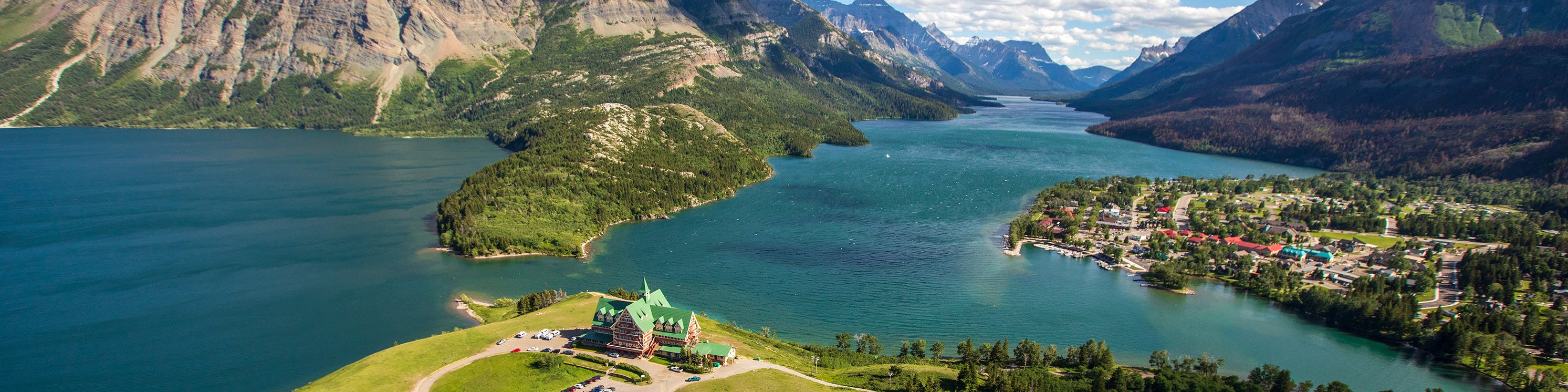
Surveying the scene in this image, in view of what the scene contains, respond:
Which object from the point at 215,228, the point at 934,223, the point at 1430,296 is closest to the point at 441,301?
the point at 215,228

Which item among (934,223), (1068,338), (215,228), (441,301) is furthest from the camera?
(934,223)

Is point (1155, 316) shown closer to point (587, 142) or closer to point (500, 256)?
point (500, 256)

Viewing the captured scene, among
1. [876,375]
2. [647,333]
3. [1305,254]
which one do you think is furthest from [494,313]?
[1305,254]

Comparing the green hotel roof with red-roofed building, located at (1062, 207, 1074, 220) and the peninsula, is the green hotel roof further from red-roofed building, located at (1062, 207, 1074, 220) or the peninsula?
red-roofed building, located at (1062, 207, 1074, 220)

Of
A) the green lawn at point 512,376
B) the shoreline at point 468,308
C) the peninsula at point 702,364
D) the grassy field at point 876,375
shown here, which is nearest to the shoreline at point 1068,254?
the peninsula at point 702,364

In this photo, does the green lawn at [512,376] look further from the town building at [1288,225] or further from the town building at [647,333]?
the town building at [1288,225]

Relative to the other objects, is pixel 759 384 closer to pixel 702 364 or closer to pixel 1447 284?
pixel 702 364
